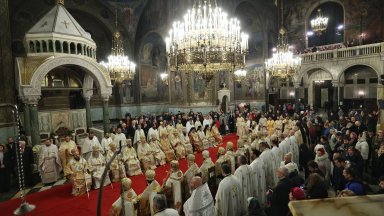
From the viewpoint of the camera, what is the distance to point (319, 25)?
21.3 m

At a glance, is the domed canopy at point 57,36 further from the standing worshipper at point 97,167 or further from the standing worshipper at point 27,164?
the standing worshipper at point 97,167

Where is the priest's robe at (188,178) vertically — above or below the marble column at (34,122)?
below

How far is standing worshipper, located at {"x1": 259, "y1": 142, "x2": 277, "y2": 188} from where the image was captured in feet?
22.6

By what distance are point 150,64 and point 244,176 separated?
19.8 meters

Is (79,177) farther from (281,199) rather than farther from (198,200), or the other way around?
(281,199)

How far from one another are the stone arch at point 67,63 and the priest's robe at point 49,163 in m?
2.46

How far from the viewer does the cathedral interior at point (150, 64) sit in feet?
37.5

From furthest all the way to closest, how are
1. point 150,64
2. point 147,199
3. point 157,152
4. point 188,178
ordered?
point 150,64
point 157,152
point 188,178
point 147,199

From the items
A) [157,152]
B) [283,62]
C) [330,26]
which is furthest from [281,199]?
[330,26]

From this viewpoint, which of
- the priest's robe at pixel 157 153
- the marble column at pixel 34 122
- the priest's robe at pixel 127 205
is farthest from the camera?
the priest's robe at pixel 157 153

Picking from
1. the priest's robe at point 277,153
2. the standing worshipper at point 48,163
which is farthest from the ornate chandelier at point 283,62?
the standing worshipper at point 48,163

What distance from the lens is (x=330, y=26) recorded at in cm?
2459

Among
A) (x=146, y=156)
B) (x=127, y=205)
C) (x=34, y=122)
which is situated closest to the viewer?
(x=127, y=205)

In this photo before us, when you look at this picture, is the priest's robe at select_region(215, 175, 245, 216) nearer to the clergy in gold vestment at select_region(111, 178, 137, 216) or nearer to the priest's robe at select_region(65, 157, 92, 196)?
the clergy in gold vestment at select_region(111, 178, 137, 216)
